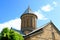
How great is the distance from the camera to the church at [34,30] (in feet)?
86.1

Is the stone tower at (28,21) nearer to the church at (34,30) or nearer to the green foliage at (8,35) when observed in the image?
the church at (34,30)

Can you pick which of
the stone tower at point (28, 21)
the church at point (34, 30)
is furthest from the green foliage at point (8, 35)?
the stone tower at point (28, 21)

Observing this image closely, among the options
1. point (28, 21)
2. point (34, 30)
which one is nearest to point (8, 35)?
point (34, 30)

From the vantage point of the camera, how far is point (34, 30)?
27.7 meters

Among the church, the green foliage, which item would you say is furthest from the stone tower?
the green foliage

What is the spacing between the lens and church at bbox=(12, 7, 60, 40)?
86.1 ft

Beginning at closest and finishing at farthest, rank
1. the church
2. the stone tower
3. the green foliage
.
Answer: the green foliage
the church
the stone tower

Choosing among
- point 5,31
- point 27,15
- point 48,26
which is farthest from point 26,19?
point 5,31

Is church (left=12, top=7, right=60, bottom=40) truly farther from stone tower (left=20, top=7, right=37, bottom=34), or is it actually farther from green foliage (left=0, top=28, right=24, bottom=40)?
green foliage (left=0, top=28, right=24, bottom=40)

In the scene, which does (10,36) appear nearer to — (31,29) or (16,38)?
(16,38)

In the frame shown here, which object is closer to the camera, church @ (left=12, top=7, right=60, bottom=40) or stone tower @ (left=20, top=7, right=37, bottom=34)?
church @ (left=12, top=7, right=60, bottom=40)

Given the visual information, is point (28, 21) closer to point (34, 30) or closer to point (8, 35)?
point (34, 30)

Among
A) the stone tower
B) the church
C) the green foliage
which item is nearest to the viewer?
the green foliage

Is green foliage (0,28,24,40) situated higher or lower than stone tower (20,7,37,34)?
lower
